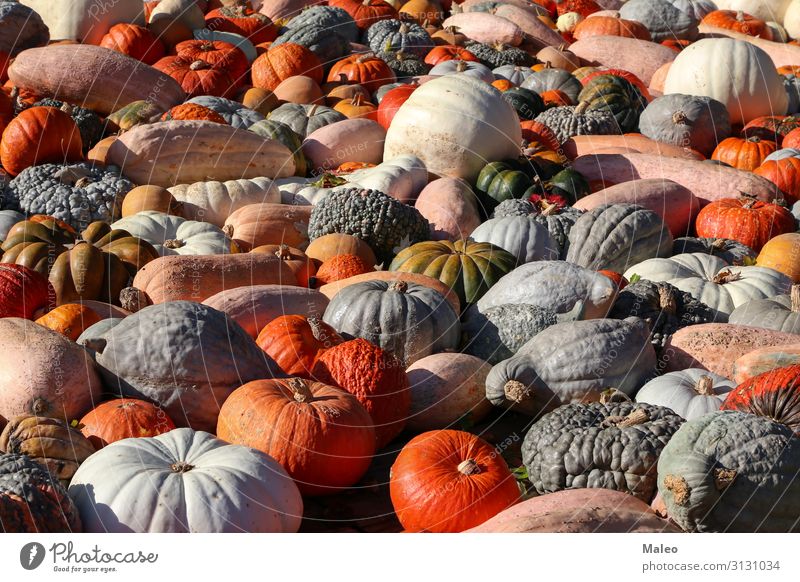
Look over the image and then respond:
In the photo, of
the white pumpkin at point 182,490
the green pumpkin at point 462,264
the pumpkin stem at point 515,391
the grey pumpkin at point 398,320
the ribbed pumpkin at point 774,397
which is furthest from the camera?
the green pumpkin at point 462,264

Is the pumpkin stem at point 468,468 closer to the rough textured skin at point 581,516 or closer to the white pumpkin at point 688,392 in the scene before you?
the rough textured skin at point 581,516

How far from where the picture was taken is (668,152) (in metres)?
10.2

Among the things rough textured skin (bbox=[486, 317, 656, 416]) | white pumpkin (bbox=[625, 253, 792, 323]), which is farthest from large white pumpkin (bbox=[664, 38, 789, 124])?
rough textured skin (bbox=[486, 317, 656, 416])

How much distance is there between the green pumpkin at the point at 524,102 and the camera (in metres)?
11.0

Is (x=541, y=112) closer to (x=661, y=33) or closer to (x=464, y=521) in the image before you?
(x=661, y=33)

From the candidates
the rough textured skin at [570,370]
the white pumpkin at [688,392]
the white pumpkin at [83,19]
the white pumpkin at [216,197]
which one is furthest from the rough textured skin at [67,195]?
the white pumpkin at [688,392]

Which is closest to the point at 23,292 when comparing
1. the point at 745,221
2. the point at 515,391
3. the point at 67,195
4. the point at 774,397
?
the point at 67,195

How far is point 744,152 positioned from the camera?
416 inches

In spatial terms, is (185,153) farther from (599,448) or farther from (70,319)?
(599,448)

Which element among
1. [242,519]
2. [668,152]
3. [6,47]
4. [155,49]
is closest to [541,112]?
[668,152]

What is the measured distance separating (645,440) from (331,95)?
712cm

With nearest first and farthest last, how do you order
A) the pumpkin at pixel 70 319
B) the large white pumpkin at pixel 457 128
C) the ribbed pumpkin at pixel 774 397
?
the ribbed pumpkin at pixel 774 397
the pumpkin at pixel 70 319
the large white pumpkin at pixel 457 128

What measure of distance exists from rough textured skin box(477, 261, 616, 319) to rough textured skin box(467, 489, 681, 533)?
89.8 inches
